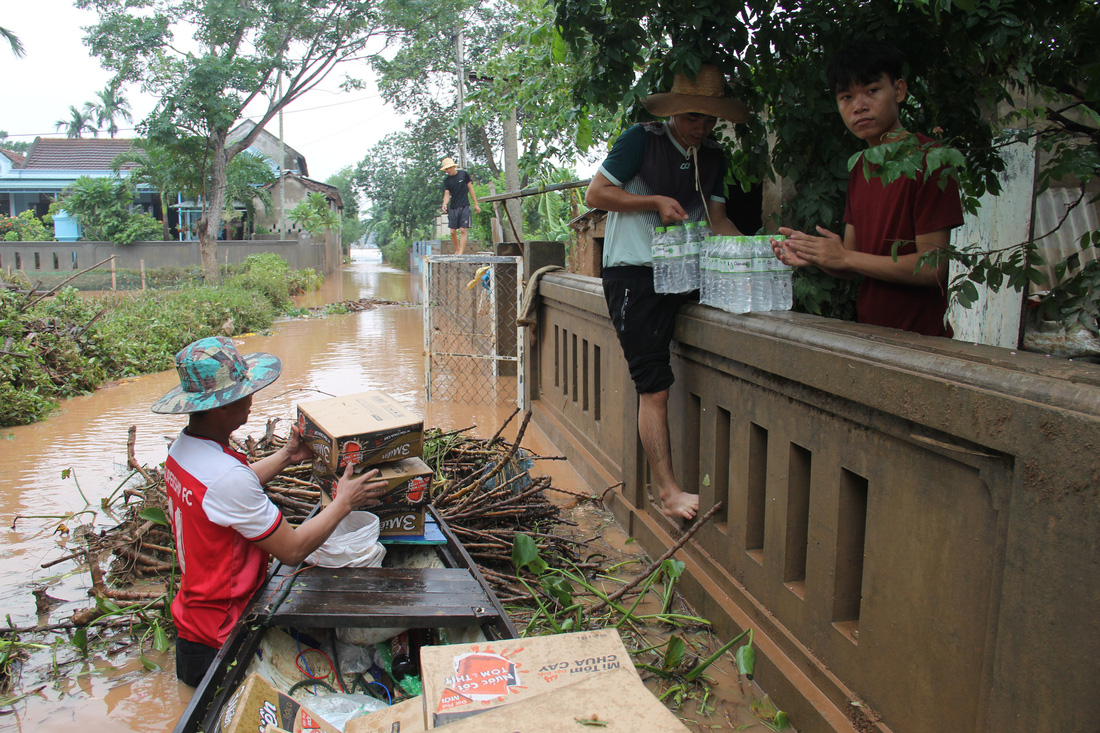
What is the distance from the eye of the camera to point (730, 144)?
454cm

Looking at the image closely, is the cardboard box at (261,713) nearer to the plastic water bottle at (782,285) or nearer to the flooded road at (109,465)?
the flooded road at (109,465)

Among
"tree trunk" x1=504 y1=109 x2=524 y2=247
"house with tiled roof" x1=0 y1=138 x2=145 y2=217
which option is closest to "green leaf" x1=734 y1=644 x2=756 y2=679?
"tree trunk" x1=504 y1=109 x2=524 y2=247

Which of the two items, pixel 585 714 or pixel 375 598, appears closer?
pixel 585 714

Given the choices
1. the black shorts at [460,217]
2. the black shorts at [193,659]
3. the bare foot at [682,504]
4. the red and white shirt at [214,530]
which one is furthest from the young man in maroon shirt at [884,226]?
the black shorts at [460,217]

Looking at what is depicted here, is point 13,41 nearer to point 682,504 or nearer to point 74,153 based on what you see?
point 682,504

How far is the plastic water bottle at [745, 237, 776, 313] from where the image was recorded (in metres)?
3.32

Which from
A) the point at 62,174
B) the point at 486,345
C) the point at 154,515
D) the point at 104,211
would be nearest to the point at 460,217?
the point at 486,345

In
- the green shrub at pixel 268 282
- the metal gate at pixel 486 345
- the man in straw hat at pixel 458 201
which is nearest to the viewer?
the metal gate at pixel 486 345

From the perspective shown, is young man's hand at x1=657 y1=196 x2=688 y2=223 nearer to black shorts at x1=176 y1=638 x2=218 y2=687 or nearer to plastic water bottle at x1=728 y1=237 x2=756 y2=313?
plastic water bottle at x1=728 y1=237 x2=756 y2=313

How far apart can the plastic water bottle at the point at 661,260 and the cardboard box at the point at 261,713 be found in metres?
2.38

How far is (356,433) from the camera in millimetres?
3119

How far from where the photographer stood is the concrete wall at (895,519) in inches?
65.7

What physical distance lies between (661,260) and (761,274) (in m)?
0.55

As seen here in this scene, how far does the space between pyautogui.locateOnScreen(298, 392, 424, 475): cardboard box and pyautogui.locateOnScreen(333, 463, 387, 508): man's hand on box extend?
0.27 ft
